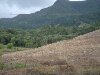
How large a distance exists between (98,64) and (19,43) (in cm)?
5223

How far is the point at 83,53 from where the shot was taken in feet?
109

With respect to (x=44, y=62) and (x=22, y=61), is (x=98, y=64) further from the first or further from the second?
(x=22, y=61)

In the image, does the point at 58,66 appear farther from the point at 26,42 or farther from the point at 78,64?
the point at 26,42

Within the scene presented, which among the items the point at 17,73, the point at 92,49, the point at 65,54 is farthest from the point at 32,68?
the point at 92,49

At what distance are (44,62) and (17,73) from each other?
16.5 ft

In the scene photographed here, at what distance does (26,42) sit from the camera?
74375mm

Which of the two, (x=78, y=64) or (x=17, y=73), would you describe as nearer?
(x=17, y=73)

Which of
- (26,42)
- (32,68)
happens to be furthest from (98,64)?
(26,42)

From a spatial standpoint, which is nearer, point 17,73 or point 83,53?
point 17,73

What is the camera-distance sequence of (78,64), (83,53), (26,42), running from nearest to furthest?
(78,64)
(83,53)
(26,42)

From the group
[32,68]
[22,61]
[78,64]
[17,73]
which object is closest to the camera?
[17,73]

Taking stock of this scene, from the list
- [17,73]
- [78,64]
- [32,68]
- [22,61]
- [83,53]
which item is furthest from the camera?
[83,53]

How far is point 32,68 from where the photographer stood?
2608cm

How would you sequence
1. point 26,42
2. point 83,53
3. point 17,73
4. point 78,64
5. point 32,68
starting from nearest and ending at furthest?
point 17,73 < point 32,68 < point 78,64 < point 83,53 < point 26,42
